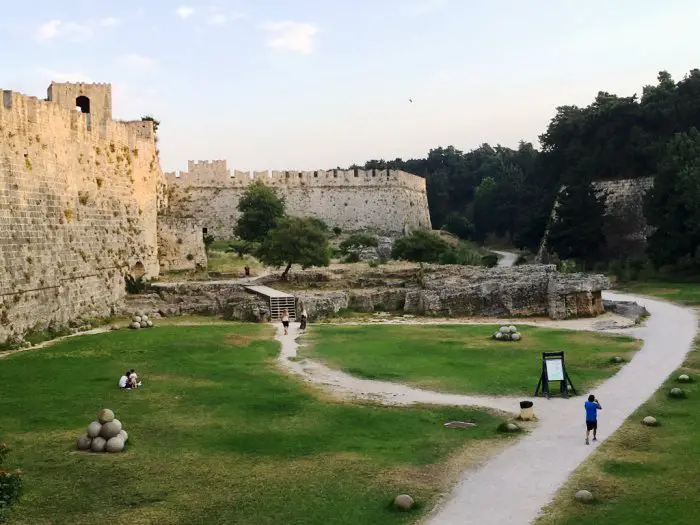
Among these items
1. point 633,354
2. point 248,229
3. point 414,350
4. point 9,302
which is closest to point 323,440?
point 414,350

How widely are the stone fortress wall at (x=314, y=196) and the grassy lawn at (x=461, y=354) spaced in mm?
→ 31408

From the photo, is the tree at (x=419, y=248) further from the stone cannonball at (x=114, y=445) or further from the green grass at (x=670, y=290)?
Answer: the stone cannonball at (x=114, y=445)

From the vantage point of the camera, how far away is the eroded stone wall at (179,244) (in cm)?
3694

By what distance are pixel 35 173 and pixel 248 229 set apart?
24.4m

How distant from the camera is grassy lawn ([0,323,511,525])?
8.98 metres

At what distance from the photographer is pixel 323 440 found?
1184 cm

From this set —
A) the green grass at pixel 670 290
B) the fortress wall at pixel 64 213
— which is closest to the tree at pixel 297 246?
the fortress wall at pixel 64 213

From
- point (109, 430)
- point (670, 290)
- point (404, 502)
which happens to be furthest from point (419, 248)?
point (404, 502)

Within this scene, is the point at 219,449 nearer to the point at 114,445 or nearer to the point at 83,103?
the point at 114,445

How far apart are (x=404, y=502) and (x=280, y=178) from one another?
4894 centimetres

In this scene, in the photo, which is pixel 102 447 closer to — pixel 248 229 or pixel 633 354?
pixel 633 354

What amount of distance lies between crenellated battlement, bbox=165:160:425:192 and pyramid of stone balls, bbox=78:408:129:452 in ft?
143

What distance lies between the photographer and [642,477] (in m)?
9.93

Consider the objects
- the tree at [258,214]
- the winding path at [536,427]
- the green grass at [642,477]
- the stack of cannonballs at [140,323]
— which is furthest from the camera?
the tree at [258,214]
